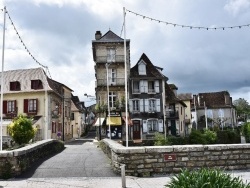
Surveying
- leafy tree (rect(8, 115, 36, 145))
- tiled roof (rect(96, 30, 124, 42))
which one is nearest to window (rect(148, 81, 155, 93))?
tiled roof (rect(96, 30, 124, 42))

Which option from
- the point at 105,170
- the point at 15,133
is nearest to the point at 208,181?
the point at 105,170

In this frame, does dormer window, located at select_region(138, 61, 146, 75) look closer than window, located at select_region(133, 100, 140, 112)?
No

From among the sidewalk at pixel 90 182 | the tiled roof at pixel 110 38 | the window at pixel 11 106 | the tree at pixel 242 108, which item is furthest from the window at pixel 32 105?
the tree at pixel 242 108

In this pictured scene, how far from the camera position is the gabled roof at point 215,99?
6291 cm

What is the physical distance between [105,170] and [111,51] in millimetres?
30806

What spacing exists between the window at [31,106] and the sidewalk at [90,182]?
28.1m

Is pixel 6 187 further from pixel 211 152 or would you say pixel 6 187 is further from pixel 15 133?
pixel 15 133

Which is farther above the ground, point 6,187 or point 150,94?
point 150,94

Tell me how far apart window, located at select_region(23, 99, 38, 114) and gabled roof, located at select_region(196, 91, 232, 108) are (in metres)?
35.9

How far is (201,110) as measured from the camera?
64312 millimetres

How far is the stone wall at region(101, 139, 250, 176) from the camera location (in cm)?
1047

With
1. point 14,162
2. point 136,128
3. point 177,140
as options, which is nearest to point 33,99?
point 136,128

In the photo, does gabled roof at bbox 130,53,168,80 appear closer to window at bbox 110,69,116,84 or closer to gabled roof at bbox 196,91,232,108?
window at bbox 110,69,116,84

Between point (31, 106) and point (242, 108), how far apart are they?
71607 millimetres
